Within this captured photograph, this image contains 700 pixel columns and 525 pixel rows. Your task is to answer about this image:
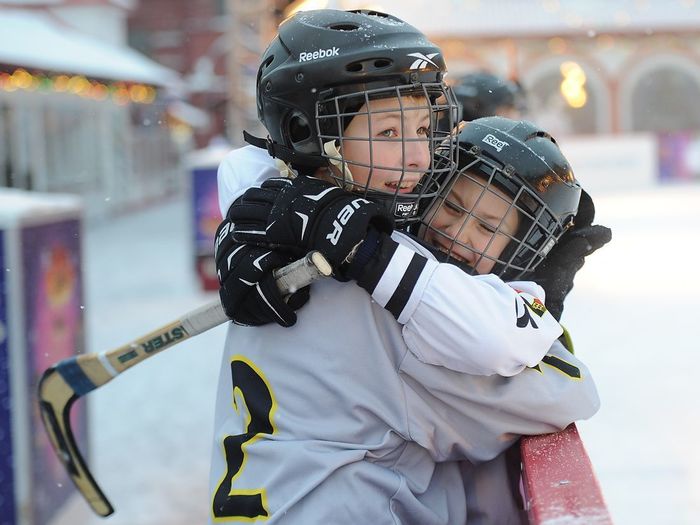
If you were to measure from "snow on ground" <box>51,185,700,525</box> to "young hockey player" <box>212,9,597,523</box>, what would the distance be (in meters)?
2.08

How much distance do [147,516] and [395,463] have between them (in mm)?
2246

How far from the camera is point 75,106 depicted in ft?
53.3

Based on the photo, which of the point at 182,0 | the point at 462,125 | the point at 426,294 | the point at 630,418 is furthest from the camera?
the point at 182,0

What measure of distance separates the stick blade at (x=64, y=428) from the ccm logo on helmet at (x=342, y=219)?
1193 mm

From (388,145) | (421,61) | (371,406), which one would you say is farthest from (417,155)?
(371,406)

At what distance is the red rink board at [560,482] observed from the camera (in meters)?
1.22

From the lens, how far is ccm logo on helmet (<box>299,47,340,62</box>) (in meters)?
1.63

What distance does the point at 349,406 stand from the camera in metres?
1.51

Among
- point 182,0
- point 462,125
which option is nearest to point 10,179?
point 462,125

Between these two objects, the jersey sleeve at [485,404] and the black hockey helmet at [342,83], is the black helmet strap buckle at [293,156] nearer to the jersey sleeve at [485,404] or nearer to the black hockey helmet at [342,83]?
the black hockey helmet at [342,83]

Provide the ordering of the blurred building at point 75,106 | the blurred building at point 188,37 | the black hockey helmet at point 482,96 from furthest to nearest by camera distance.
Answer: the blurred building at point 188,37, the blurred building at point 75,106, the black hockey helmet at point 482,96

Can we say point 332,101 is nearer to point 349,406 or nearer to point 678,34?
point 349,406

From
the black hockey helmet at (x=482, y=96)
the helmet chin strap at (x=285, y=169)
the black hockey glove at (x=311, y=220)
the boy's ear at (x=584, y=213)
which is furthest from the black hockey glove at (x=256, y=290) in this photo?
the black hockey helmet at (x=482, y=96)

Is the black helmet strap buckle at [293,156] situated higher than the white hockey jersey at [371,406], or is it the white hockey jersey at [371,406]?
the black helmet strap buckle at [293,156]
